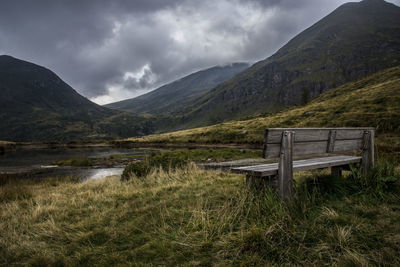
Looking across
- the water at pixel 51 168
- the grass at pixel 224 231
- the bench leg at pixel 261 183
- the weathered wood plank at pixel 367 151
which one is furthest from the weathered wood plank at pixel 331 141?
the water at pixel 51 168

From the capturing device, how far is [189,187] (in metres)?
6.65

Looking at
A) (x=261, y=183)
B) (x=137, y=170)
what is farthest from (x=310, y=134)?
(x=137, y=170)

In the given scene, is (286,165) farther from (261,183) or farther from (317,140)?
(317,140)

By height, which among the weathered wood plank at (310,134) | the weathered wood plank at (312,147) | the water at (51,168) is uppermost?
the weathered wood plank at (310,134)

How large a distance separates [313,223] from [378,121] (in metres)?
31.4

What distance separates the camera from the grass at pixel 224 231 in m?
2.88

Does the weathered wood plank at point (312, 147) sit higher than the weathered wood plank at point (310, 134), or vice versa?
the weathered wood plank at point (310, 134)

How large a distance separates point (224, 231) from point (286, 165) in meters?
1.62

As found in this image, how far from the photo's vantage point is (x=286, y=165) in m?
4.09

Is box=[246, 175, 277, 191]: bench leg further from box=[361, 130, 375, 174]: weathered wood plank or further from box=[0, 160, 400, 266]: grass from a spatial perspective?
box=[361, 130, 375, 174]: weathered wood plank

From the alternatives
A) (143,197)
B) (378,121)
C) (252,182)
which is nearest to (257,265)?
(252,182)

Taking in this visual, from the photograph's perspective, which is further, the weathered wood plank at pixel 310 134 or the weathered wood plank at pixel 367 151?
the weathered wood plank at pixel 367 151

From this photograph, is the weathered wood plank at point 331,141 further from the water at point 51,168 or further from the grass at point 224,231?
the water at point 51,168

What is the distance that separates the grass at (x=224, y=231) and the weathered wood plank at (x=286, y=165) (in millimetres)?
230
